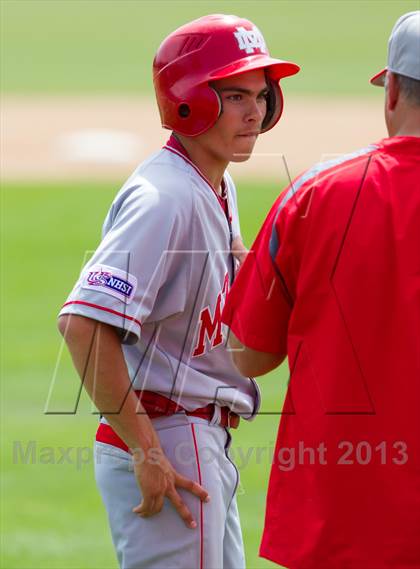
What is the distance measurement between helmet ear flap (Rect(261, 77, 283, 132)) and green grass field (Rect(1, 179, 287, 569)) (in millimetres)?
2061

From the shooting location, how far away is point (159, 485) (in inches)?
116

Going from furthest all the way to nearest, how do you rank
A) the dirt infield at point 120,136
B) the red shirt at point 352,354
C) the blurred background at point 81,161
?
the dirt infield at point 120,136 < the blurred background at point 81,161 < the red shirt at point 352,354

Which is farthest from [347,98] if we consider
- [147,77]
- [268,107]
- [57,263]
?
[268,107]

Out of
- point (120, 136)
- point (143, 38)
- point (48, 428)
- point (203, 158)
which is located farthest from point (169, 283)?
point (143, 38)

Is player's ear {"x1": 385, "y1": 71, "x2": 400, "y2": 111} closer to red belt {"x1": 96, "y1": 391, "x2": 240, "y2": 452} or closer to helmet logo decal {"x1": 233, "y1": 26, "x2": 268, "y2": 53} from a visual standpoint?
helmet logo decal {"x1": 233, "y1": 26, "x2": 268, "y2": 53}

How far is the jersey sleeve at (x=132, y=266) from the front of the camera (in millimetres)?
2906

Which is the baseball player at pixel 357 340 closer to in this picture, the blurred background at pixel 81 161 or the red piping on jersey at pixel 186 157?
the red piping on jersey at pixel 186 157

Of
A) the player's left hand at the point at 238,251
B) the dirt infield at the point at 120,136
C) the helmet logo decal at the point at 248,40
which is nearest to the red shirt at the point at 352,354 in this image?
the player's left hand at the point at 238,251

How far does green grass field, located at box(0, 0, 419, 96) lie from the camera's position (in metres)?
25.8

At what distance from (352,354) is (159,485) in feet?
2.34

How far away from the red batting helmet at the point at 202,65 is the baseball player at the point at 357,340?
60 cm

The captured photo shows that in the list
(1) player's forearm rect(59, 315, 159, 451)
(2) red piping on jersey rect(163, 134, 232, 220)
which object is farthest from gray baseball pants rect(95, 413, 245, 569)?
(2) red piping on jersey rect(163, 134, 232, 220)

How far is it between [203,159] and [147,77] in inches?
944

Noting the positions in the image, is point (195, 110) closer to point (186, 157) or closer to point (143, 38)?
point (186, 157)
